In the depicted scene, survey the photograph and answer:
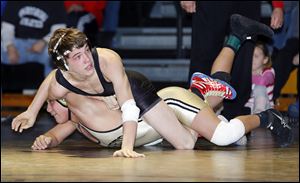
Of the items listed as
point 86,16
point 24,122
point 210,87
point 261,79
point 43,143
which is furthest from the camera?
point 86,16

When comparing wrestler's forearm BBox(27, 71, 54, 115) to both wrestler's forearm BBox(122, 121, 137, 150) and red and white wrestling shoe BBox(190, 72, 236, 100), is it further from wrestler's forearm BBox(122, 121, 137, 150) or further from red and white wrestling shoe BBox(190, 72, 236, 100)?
red and white wrestling shoe BBox(190, 72, 236, 100)

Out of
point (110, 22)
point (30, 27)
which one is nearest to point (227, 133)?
point (30, 27)

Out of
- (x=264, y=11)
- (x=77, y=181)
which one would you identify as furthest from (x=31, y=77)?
(x=77, y=181)

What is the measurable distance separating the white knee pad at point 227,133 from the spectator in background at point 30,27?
9.18 feet

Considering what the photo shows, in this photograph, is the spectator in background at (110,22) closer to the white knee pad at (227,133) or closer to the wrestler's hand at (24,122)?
the white knee pad at (227,133)

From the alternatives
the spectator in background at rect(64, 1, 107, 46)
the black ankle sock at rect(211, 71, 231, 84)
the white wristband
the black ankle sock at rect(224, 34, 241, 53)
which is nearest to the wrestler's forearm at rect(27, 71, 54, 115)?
the white wristband

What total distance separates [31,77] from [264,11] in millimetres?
2073

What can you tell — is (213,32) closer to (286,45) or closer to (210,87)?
(210,87)

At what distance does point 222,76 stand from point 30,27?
263 cm

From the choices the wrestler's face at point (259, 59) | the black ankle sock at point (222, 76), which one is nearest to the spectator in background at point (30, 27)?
the wrestler's face at point (259, 59)

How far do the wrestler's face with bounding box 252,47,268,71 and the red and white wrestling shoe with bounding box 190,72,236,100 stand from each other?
4.97ft

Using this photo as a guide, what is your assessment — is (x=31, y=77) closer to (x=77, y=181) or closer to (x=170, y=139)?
(x=170, y=139)

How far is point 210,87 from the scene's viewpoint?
5.19m

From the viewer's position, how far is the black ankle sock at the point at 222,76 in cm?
529
